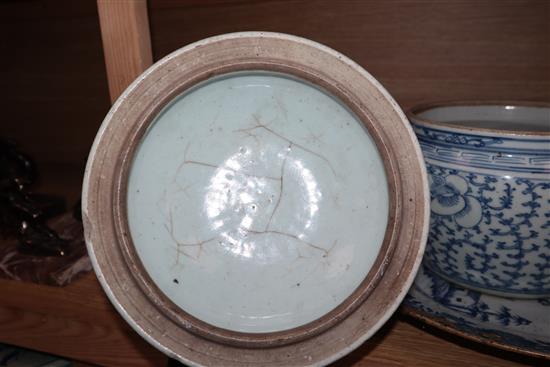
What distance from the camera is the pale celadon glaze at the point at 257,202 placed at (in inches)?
16.3

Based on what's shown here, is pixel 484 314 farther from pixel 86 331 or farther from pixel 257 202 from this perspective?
pixel 86 331

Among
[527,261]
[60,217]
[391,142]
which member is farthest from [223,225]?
[60,217]

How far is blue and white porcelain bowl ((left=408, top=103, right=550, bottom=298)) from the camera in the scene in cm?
42

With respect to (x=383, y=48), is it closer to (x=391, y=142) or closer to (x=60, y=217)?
(x=391, y=142)

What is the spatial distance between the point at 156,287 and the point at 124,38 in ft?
0.81

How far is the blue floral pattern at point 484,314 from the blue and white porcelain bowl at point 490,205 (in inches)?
0.4

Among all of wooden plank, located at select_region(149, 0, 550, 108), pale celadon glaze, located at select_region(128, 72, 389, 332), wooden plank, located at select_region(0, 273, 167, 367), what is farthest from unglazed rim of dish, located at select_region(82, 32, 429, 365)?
wooden plank, located at select_region(149, 0, 550, 108)

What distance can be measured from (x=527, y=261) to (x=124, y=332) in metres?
0.41

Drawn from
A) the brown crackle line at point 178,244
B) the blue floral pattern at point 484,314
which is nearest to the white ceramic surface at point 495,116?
the blue floral pattern at point 484,314

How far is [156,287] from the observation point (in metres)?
0.40

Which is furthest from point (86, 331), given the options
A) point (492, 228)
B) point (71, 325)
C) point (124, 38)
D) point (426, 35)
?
point (426, 35)

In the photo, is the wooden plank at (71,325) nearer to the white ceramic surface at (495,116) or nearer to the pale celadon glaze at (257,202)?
the pale celadon glaze at (257,202)

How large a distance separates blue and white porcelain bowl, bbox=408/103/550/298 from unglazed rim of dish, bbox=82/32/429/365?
3.4 inches

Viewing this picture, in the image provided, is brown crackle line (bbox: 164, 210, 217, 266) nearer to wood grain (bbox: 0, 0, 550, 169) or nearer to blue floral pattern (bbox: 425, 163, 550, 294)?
blue floral pattern (bbox: 425, 163, 550, 294)
